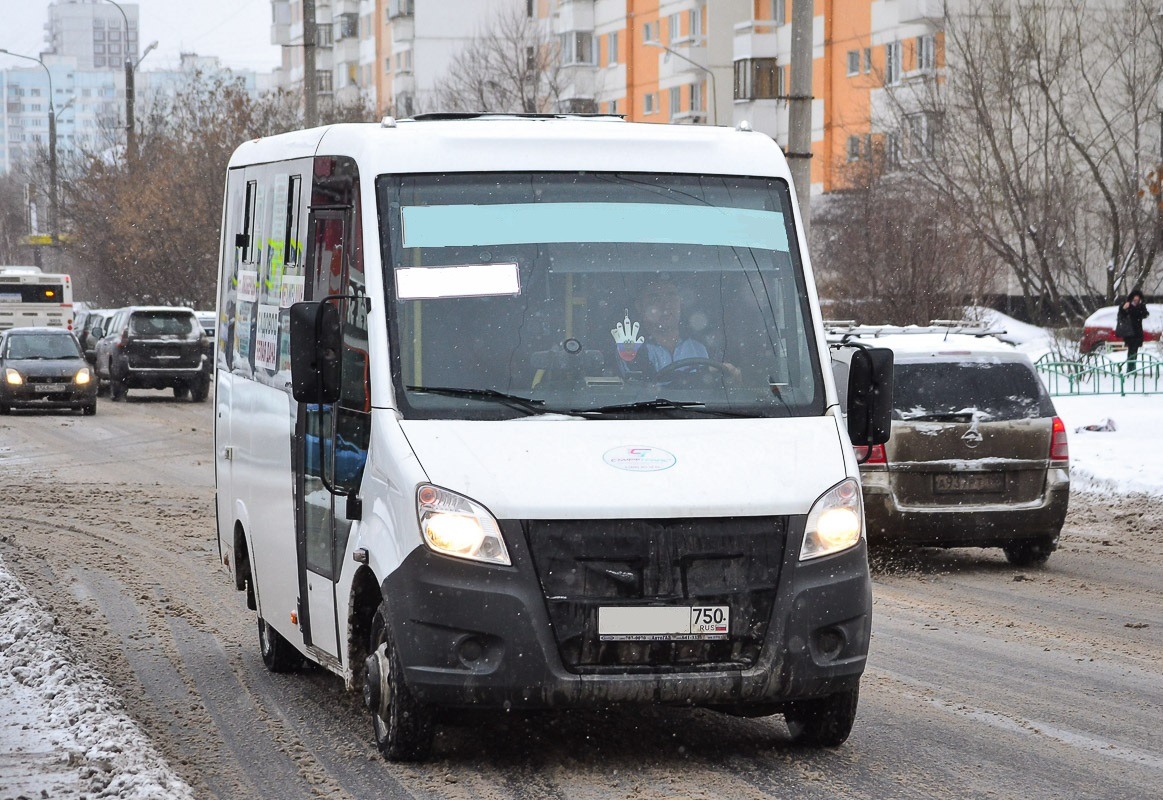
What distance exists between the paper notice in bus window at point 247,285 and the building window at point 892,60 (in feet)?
172

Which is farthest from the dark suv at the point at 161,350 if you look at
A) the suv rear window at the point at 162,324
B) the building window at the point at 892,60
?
the building window at the point at 892,60

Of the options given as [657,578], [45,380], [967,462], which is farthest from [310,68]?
[657,578]

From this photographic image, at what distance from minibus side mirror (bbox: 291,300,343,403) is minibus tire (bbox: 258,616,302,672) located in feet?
6.75

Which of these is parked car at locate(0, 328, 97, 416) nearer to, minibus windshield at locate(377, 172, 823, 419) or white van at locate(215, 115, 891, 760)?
white van at locate(215, 115, 891, 760)

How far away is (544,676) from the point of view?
6.07 meters

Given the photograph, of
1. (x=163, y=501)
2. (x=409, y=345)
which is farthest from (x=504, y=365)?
(x=163, y=501)

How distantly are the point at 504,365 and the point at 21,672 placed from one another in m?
2.99

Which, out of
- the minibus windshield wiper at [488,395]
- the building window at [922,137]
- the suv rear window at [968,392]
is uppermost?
the building window at [922,137]

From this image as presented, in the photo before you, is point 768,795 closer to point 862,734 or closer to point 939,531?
point 862,734

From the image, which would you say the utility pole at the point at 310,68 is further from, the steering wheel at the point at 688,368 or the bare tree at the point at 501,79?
the bare tree at the point at 501,79

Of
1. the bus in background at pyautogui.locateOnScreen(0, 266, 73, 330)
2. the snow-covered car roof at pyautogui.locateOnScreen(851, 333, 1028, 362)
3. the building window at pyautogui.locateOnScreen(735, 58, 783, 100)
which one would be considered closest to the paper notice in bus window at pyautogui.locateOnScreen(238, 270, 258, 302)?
the snow-covered car roof at pyautogui.locateOnScreen(851, 333, 1028, 362)

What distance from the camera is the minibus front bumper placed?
19.9 ft

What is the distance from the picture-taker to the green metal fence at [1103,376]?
82.6 ft

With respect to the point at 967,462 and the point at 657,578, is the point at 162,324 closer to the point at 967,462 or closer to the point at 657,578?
the point at 967,462
